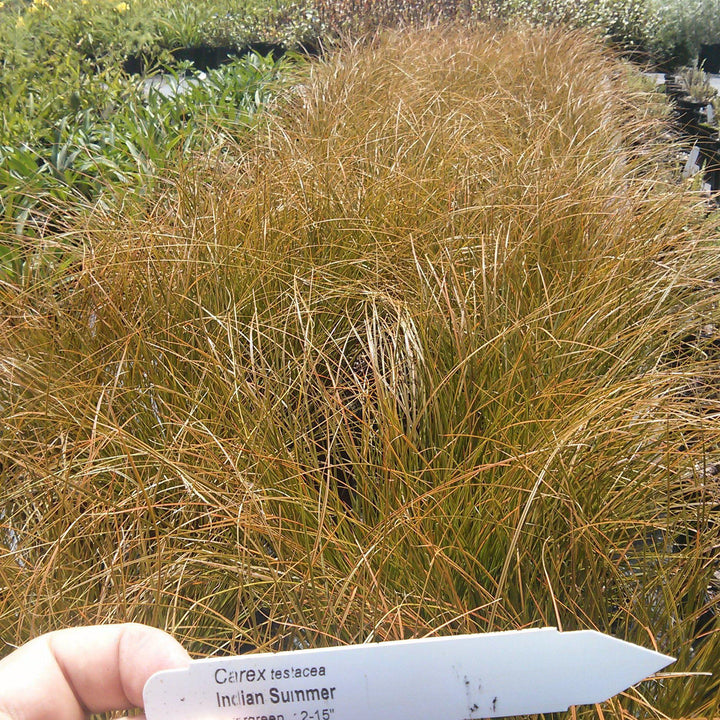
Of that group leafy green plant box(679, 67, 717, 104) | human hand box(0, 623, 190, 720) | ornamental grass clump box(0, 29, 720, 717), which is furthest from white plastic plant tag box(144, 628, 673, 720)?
leafy green plant box(679, 67, 717, 104)

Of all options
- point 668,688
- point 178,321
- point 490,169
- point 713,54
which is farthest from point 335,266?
point 713,54

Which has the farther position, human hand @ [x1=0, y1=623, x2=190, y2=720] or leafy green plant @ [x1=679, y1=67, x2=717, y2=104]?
leafy green plant @ [x1=679, y1=67, x2=717, y2=104]

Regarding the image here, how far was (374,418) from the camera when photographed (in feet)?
5.79

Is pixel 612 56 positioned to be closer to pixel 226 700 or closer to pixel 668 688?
pixel 668 688

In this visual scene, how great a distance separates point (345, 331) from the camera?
2176 mm

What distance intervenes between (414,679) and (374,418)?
1.04 meters

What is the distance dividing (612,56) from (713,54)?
4149 mm

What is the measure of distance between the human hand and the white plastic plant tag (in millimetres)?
33

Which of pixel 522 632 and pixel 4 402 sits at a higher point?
Result: pixel 522 632

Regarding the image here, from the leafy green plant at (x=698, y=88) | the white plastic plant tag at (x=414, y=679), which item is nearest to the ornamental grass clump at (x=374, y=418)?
the white plastic plant tag at (x=414, y=679)

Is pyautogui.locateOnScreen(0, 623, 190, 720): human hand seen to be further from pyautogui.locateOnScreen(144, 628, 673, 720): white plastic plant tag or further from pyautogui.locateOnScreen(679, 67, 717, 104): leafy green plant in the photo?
pyautogui.locateOnScreen(679, 67, 717, 104): leafy green plant

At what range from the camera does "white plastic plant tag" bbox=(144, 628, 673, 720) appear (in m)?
0.72

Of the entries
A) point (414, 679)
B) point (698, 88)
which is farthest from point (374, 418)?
point (698, 88)

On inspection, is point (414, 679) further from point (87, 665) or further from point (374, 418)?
point (374, 418)
